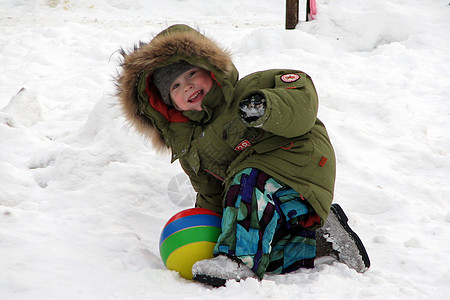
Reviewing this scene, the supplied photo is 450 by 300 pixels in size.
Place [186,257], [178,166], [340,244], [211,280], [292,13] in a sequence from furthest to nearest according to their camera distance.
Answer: [292,13], [178,166], [340,244], [186,257], [211,280]

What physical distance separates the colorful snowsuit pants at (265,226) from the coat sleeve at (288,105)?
30 cm

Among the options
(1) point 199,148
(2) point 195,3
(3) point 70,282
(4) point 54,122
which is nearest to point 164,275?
(3) point 70,282

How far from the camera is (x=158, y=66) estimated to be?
8.48 ft

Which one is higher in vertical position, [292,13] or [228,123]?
[228,123]

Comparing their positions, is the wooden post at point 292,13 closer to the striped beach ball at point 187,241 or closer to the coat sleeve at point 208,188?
the coat sleeve at point 208,188

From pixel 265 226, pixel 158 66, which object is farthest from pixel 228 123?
pixel 265 226

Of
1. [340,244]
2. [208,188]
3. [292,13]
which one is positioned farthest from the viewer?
[292,13]

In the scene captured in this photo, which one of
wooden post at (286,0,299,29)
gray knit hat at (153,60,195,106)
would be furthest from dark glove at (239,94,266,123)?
wooden post at (286,0,299,29)

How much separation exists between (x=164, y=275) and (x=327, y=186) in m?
1.00

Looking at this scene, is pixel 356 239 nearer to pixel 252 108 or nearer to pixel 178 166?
pixel 252 108

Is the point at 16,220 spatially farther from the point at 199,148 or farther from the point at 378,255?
the point at 378,255

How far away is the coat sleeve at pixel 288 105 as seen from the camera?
2.21 meters

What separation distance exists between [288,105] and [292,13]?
5.81 metres

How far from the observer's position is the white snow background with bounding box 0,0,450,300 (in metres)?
2.20
